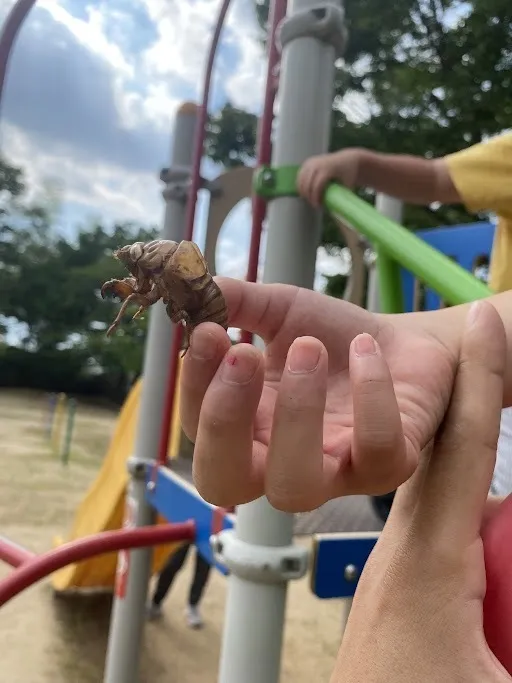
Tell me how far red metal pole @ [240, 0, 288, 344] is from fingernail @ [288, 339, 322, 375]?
2.10ft

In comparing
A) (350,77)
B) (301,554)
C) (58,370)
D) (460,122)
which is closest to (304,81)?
(301,554)

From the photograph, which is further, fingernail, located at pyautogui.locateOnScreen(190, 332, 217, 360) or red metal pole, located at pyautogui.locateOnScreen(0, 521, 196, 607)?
red metal pole, located at pyautogui.locateOnScreen(0, 521, 196, 607)

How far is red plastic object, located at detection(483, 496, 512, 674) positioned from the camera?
0.30 meters

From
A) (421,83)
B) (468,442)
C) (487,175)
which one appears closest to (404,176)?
(487,175)

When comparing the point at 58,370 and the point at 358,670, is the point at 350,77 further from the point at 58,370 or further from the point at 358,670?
the point at 358,670

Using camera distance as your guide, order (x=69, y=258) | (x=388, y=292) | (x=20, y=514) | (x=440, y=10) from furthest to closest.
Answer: (x=440, y=10) < (x=20, y=514) < (x=69, y=258) < (x=388, y=292)

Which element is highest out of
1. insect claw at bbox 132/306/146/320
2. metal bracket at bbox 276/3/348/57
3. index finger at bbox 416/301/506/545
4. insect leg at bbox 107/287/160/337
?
metal bracket at bbox 276/3/348/57

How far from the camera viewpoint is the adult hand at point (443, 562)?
11.0 inches

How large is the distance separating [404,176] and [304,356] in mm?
672

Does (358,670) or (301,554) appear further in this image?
(301,554)

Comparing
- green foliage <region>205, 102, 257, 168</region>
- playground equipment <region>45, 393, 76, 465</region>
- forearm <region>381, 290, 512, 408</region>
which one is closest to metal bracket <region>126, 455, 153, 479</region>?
forearm <region>381, 290, 512, 408</region>

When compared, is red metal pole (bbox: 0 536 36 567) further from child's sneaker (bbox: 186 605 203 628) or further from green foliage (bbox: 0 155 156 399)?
child's sneaker (bbox: 186 605 203 628)

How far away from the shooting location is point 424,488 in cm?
32

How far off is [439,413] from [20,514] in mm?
3540
